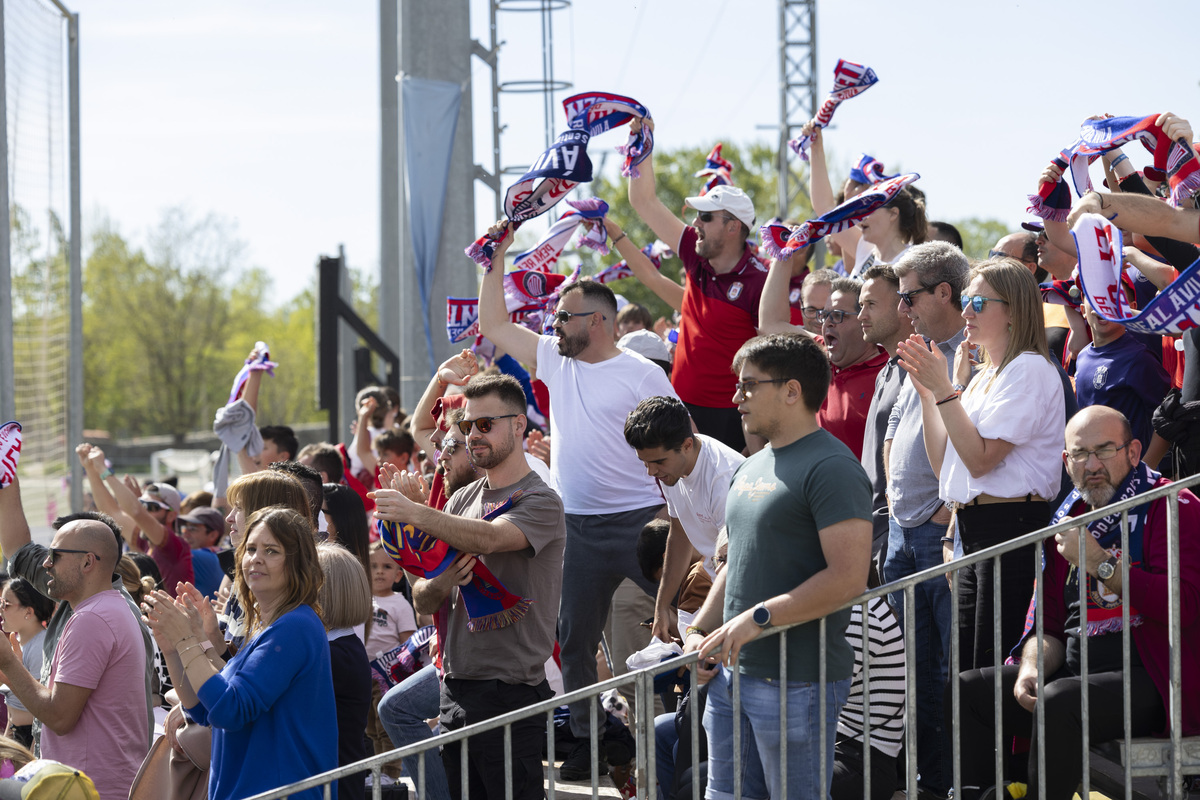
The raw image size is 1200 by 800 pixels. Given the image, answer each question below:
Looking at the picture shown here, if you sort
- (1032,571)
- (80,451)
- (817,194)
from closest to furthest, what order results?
(1032,571)
(817,194)
(80,451)

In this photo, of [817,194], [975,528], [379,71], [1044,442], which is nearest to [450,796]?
[975,528]

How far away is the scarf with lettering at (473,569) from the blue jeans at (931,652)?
1.54 metres

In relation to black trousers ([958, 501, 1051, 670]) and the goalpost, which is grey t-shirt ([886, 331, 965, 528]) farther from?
the goalpost

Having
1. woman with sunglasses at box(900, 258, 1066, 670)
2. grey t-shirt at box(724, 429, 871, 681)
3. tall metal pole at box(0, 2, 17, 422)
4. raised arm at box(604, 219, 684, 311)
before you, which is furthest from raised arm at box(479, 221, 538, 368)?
tall metal pole at box(0, 2, 17, 422)

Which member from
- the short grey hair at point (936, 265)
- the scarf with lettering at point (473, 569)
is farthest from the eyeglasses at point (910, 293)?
the scarf with lettering at point (473, 569)

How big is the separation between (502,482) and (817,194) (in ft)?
11.5

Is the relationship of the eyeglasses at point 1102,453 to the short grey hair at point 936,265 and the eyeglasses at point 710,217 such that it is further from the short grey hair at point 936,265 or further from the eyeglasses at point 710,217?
the eyeglasses at point 710,217

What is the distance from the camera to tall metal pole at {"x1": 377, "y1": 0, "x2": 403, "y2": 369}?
39.6ft

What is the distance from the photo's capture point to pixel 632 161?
277 inches

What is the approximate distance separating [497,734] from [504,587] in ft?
1.89

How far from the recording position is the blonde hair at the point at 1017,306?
4.67m

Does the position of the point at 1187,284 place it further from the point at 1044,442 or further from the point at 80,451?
the point at 80,451

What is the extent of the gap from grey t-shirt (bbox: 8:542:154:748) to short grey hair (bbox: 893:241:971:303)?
3.77 m

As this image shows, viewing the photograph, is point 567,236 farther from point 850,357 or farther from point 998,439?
point 998,439
